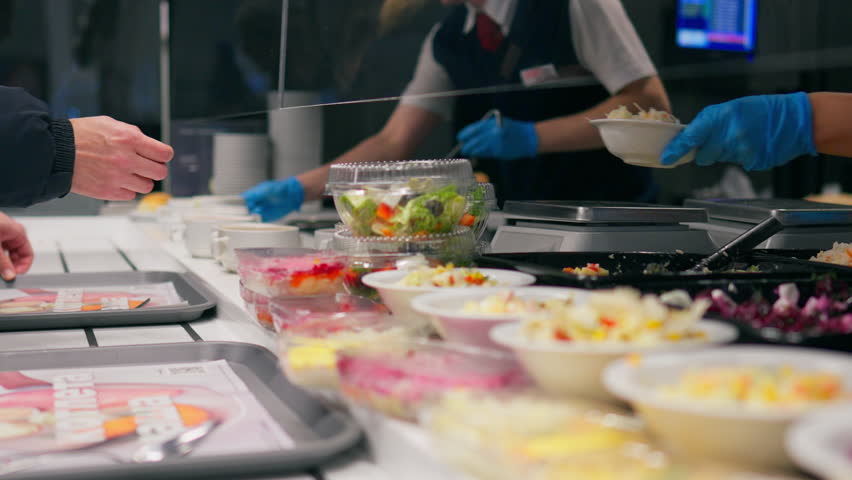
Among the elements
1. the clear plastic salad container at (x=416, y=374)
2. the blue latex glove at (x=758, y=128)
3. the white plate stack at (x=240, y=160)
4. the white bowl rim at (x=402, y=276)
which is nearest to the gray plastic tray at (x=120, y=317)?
the white bowl rim at (x=402, y=276)

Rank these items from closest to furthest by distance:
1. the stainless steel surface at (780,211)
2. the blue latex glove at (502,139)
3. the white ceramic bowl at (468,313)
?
the white ceramic bowl at (468,313)
the stainless steel surface at (780,211)
the blue latex glove at (502,139)

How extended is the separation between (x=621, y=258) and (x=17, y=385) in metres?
0.97

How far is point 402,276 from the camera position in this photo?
4.20ft

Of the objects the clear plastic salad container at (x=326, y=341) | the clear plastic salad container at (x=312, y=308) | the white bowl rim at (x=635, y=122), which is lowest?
the clear plastic salad container at (x=312, y=308)

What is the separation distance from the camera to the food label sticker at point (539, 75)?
Result: 2.14m

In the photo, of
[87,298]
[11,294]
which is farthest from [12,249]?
[87,298]

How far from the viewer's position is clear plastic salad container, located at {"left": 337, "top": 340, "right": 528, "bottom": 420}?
2.60 ft

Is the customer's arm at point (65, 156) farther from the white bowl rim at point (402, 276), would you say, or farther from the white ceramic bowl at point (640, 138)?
the white ceramic bowl at point (640, 138)

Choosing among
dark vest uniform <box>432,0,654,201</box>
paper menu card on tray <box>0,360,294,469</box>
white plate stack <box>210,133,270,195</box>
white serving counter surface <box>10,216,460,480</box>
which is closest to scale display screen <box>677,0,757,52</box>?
dark vest uniform <box>432,0,654,201</box>

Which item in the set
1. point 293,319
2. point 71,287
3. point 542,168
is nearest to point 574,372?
point 293,319

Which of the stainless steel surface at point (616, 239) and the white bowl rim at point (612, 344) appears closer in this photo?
the white bowl rim at point (612, 344)

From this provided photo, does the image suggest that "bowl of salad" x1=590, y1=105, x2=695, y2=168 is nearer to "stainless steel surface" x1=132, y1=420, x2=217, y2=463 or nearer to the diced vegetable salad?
the diced vegetable salad

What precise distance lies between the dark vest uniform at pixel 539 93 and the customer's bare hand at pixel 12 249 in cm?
107

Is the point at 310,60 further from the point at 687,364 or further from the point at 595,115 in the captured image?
the point at 687,364
